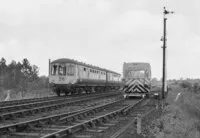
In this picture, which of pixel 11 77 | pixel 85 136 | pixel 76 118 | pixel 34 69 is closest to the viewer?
pixel 85 136

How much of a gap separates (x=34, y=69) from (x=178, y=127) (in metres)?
70.1

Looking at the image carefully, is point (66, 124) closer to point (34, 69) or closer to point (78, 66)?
point (78, 66)

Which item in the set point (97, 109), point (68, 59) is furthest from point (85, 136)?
point (68, 59)

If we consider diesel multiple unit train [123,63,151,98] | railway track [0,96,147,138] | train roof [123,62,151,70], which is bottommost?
railway track [0,96,147,138]

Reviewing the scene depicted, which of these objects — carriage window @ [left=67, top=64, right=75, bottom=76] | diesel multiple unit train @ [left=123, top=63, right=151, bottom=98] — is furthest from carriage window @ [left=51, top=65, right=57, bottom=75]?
diesel multiple unit train @ [left=123, top=63, right=151, bottom=98]

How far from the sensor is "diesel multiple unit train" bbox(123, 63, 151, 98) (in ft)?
80.1

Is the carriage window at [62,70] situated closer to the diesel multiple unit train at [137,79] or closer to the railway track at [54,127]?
the diesel multiple unit train at [137,79]

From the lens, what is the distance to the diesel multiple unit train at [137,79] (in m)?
24.4

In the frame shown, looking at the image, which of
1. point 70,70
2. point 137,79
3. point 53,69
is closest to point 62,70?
point 70,70

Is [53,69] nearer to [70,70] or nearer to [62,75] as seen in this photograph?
[62,75]

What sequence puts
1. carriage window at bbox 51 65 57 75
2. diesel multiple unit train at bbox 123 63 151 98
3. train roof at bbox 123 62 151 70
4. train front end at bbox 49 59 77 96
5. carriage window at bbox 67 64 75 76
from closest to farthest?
diesel multiple unit train at bbox 123 63 151 98 → train roof at bbox 123 62 151 70 → train front end at bbox 49 59 77 96 → carriage window at bbox 67 64 75 76 → carriage window at bbox 51 65 57 75

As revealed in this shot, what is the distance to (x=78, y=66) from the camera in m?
29.4

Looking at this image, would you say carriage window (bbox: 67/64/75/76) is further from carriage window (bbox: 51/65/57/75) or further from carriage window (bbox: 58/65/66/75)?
carriage window (bbox: 51/65/57/75)

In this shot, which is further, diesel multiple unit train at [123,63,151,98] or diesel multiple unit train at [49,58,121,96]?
diesel multiple unit train at [49,58,121,96]
